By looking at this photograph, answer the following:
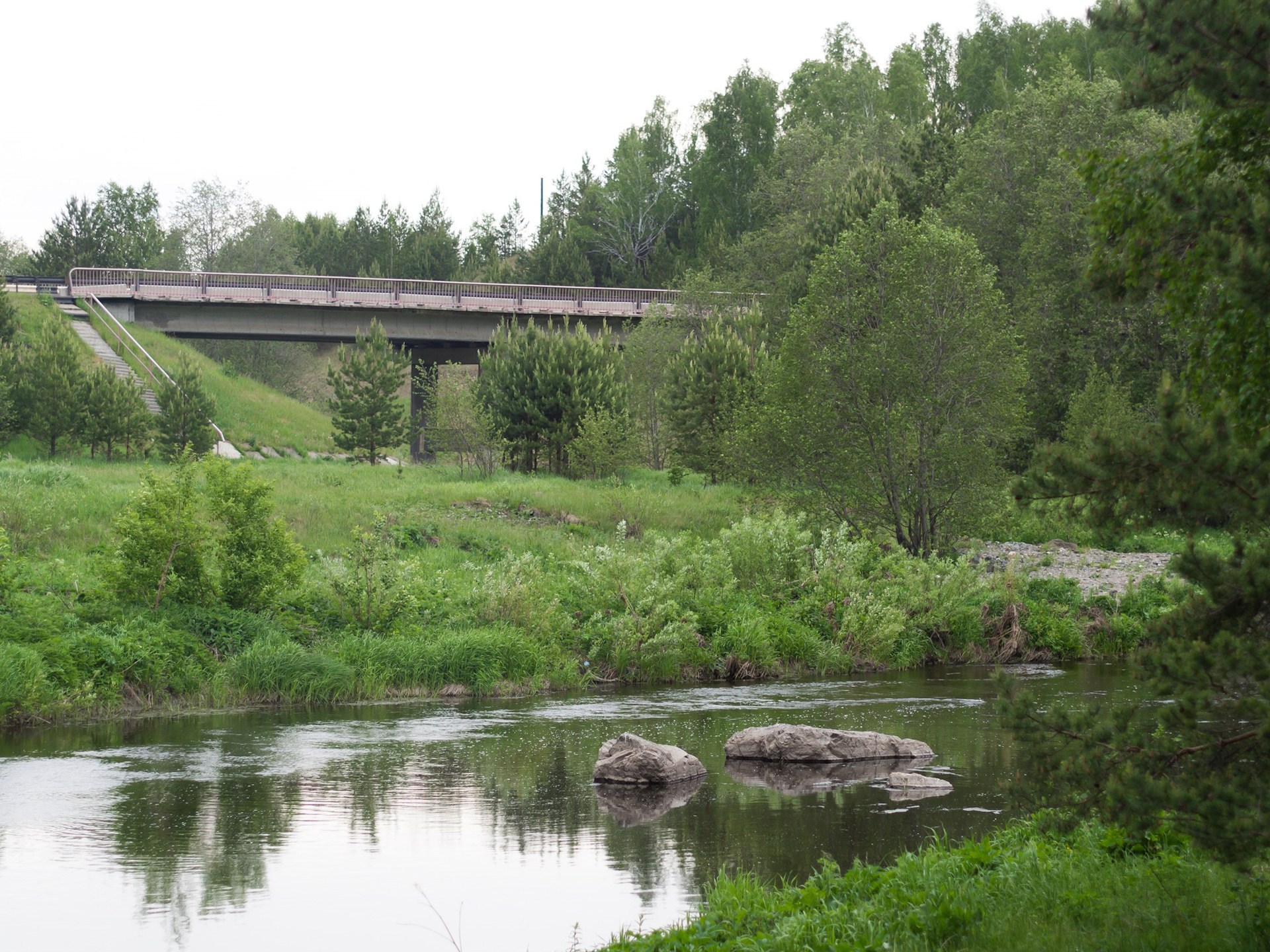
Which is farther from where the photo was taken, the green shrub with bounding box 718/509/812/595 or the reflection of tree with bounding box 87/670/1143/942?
→ the green shrub with bounding box 718/509/812/595

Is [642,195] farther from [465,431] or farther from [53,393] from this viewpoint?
[53,393]

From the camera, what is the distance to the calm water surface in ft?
31.6

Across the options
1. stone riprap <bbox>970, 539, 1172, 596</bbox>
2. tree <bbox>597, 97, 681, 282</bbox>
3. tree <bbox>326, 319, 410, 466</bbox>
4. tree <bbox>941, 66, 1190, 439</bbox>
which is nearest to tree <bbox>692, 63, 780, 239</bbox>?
tree <bbox>597, 97, 681, 282</bbox>

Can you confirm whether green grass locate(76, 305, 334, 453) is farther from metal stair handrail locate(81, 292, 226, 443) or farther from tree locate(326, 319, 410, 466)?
tree locate(326, 319, 410, 466)

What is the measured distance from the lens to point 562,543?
30844 millimetres

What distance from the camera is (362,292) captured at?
6297 cm

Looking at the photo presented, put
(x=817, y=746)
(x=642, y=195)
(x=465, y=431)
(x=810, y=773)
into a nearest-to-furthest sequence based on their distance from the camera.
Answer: (x=810, y=773) < (x=817, y=746) < (x=465, y=431) < (x=642, y=195)

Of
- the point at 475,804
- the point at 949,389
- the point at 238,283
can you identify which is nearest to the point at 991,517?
the point at 949,389

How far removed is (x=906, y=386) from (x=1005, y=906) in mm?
25180

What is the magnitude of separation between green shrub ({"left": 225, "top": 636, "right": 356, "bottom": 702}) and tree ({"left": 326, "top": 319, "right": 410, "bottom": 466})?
31.0 meters

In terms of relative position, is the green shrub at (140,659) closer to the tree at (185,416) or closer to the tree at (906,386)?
the tree at (906,386)

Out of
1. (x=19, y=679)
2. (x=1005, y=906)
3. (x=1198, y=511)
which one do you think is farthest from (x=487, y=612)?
(x=1198, y=511)

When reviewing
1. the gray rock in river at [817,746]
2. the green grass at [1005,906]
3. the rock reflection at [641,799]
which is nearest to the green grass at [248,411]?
the gray rock in river at [817,746]

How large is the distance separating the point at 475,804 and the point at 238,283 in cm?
5368
